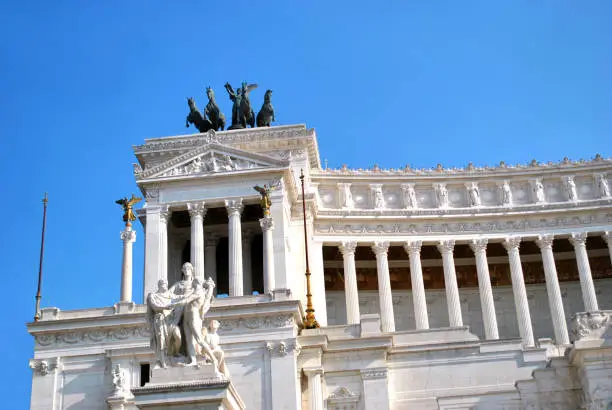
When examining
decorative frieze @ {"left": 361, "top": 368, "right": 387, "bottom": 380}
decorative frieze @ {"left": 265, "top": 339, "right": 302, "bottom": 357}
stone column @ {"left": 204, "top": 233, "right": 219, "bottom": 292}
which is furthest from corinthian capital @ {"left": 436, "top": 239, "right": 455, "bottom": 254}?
decorative frieze @ {"left": 265, "top": 339, "right": 302, "bottom": 357}

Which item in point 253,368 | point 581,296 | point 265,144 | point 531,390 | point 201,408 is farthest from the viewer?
point 581,296

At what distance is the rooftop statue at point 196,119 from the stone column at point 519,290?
23839 millimetres

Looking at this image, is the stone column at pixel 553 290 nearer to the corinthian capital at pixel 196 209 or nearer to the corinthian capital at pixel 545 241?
the corinthian capital at pixel 545 241

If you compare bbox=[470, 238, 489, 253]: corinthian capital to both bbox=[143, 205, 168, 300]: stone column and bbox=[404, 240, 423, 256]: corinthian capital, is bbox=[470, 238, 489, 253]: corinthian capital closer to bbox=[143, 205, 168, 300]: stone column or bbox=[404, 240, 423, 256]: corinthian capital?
bbox=[404, 240, 423, 256]: corinthian capital

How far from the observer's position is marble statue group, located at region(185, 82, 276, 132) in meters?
73.6

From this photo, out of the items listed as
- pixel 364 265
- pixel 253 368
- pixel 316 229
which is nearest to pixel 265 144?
pixel 316 229

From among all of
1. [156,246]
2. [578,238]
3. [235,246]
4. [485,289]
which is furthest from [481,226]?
[156,246]

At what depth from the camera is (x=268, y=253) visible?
5941cm

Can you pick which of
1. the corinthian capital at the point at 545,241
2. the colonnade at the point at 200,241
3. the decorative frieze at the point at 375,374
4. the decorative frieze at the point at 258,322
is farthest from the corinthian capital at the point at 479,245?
the decorative frieze at the point at 375,374

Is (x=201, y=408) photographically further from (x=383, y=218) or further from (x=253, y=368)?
(x=383, y=218)

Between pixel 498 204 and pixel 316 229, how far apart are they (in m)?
14.4

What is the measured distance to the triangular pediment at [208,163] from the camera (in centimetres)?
6328

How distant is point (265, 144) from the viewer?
233 ft

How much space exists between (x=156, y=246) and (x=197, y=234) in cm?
265
